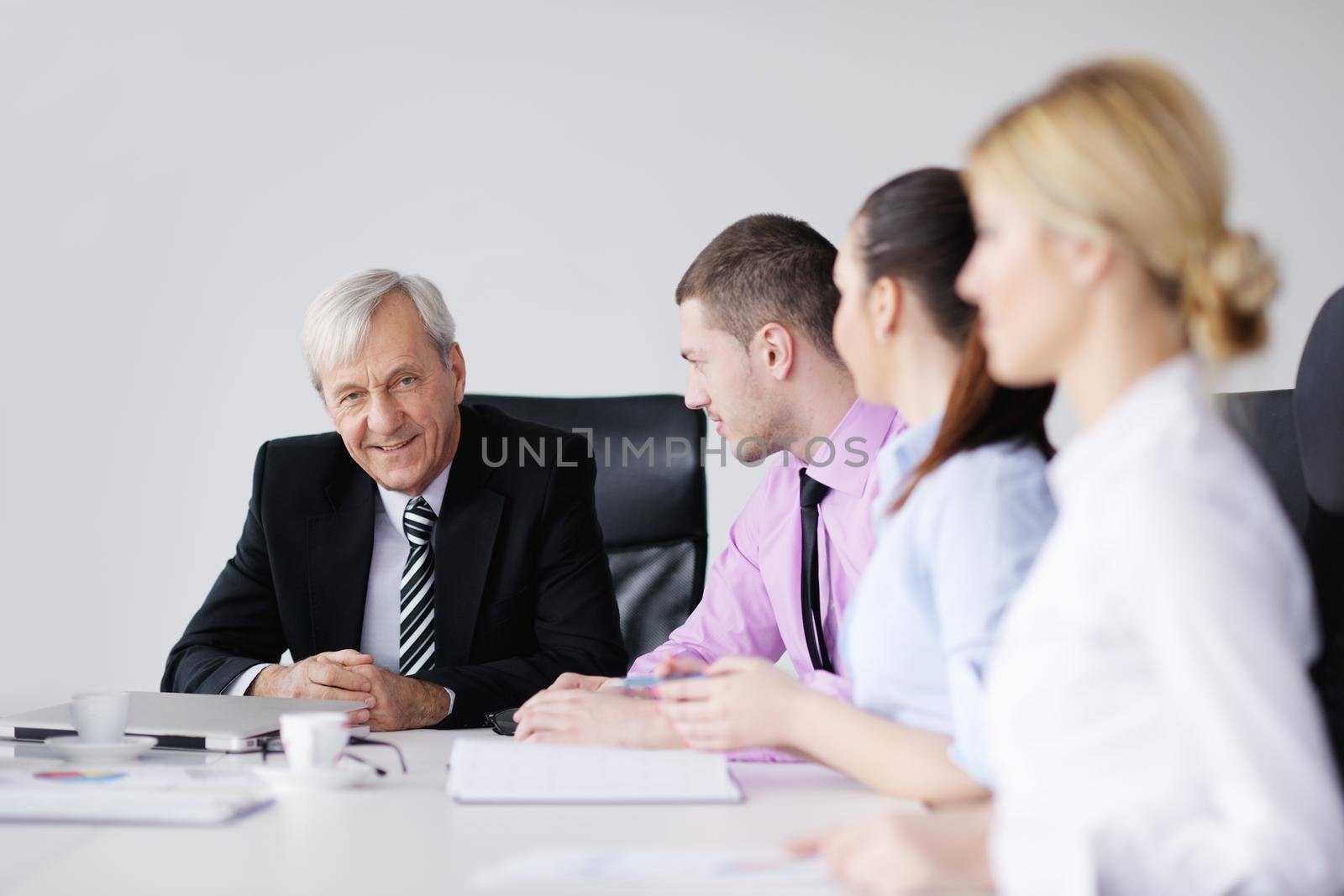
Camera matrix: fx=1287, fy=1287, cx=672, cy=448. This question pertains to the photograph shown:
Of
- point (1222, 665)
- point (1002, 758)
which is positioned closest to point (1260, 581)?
point (1222, 665)

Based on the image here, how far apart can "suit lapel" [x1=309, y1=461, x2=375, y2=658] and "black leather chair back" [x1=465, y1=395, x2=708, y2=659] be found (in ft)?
1.91

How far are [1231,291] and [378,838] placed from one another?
2.59 feet

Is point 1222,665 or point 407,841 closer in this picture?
point 1222,665

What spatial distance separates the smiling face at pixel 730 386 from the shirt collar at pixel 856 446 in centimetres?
14

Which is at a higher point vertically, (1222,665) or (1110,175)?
(1110,175)

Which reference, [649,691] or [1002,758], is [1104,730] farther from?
[649,691]

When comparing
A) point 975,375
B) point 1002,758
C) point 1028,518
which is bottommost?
point 1002,758

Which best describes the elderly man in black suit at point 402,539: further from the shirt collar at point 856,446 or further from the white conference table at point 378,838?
the white conference table at point 378,838

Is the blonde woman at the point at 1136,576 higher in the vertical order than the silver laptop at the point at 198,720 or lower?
higher

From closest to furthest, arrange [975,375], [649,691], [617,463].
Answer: [975,375] < [649,691] < [617,463]

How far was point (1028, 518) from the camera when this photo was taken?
3.83 ft

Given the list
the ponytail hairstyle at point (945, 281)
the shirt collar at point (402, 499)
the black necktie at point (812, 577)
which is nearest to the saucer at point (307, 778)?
the ponytail hairstyle at point (945, 281)

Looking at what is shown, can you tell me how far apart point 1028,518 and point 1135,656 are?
35 centimetres

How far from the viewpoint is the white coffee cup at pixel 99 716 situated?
4.69 ft
